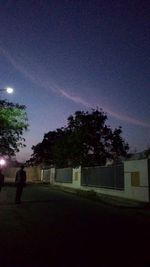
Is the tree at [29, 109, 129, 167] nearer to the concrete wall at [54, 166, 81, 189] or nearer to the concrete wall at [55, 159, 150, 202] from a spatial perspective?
the concrete wall at [54, 166, 81, 189]

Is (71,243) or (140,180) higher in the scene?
(140,180)

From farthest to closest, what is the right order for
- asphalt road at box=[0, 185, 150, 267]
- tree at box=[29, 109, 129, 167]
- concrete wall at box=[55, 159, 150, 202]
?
tree at box=[29, 109, 129, 167] → concrete wall at box=[55, 159, 150, 202] → asphalt road at box=[0, 185, 150, 267]

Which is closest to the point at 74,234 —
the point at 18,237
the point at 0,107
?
the point at 18,237

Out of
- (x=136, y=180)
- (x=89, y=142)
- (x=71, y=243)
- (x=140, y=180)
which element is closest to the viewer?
(x=71, y=243)

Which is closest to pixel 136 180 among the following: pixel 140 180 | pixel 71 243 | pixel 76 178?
pixel 140 180

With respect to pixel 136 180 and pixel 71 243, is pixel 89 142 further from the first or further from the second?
pixel 71 243

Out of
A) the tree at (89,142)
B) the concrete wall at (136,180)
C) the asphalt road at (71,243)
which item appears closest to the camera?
the asphalt road at (71,243)

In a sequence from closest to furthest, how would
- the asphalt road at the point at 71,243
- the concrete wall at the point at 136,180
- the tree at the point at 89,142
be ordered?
1. the asphalt road at the point at 71,243
2. the concrete wall at the point at 136,180
3. the tree at the point at 89,142

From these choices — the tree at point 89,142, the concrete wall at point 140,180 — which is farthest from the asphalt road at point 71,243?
the tree at point 89,142

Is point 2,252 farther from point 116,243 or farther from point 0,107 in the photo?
point 0,107

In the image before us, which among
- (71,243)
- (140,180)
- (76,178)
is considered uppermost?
(76,178)

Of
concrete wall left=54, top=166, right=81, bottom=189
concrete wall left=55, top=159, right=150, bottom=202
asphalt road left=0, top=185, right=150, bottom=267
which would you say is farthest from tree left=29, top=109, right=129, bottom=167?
asphalt road left=0, top=185, right=150, bottom=267

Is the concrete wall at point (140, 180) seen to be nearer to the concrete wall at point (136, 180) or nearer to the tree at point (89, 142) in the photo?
the concrete wall at point (136, 180)

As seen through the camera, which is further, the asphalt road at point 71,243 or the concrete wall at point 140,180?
the concrete wall at point 140,180
